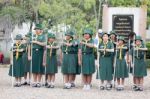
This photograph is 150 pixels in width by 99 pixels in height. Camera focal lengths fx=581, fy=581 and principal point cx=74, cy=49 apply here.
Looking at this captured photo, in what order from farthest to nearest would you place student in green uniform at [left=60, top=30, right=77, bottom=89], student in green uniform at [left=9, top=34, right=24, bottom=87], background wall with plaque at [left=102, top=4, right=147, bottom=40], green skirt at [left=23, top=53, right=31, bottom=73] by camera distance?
background wall with plaque at [left=102, top=4, right=147, bottom=40] < green skirt at [left=23, top=53, right=31, bottom=73] < student in green uniform at [left=9, top=34, right=24, bottom=87] < student in green uniform at [left=60, top=30, right=77, bottom=89]

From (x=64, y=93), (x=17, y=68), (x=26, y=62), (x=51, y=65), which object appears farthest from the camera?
(x=26, y=62)

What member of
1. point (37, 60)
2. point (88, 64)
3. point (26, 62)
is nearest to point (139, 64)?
point (88, 64)

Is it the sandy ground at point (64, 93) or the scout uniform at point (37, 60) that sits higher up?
the scout uniform at point (37, 60)

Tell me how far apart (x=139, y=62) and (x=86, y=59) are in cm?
161

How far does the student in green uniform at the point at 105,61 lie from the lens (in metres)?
17.3

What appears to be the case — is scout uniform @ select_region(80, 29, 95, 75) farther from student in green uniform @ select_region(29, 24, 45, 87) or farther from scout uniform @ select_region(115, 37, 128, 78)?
student in green uniform @ select_region(29, 24, 45, 87)

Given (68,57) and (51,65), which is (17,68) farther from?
(68,57)

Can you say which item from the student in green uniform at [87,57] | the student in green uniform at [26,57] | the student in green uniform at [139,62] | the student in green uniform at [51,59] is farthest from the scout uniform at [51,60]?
the student in green uniform at [139,62]

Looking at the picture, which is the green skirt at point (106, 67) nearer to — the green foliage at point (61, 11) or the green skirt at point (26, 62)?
the green skirt at point (26, 62)

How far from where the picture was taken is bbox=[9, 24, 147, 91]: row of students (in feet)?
57.0

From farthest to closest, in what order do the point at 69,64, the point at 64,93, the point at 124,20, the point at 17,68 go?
the point at 124,20
the point at 17,68
the point at 69,64
the point at 64,93

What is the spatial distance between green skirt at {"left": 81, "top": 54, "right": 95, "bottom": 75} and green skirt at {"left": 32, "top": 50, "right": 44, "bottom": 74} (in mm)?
1309

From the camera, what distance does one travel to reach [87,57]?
17500 mm

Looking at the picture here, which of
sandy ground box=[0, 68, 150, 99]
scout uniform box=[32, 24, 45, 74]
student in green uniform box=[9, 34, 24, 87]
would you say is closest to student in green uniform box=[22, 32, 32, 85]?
student in green uniform box=[9, 34, 24, 87]
